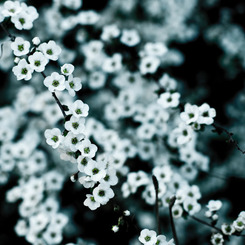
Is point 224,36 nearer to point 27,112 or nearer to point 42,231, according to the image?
point 27,112

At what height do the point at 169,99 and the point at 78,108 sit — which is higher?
the point at 169,99

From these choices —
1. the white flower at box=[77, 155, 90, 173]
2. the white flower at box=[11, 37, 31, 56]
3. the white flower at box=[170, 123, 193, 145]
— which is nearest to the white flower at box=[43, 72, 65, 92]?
the white flower at box=[11, 37, 31, 56]

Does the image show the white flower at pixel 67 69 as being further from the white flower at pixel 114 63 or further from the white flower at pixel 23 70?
the white flower at pixel 114 63

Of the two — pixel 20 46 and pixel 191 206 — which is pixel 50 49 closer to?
pixel 20 46

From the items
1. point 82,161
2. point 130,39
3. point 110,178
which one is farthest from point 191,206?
point 130,39

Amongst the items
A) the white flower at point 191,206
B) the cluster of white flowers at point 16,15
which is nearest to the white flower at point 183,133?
the white flower at point 191,206
